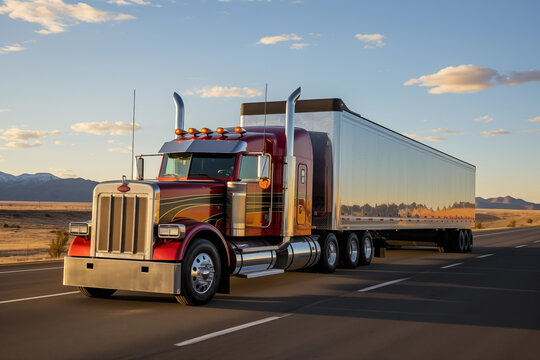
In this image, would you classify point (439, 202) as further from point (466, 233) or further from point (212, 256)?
point (212, 256)

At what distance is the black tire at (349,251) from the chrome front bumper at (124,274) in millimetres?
7549

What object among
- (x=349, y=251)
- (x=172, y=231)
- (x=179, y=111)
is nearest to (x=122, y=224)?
(x=172, y=231)

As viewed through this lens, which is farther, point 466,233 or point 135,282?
point 466,233

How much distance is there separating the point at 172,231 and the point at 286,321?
2240mm

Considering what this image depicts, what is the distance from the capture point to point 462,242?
24.8 m

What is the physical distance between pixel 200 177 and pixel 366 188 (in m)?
6.48

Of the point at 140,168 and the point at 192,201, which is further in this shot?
the point at 140,168

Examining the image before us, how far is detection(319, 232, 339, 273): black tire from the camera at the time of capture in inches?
580

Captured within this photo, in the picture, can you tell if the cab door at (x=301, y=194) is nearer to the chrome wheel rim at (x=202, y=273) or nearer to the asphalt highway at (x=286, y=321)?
the asphalt highway at (x=286, y=321)

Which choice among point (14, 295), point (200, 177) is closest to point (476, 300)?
point (200, 177)

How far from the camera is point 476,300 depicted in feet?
35.1

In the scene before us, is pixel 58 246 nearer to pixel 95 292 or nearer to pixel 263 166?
pixel 95 292

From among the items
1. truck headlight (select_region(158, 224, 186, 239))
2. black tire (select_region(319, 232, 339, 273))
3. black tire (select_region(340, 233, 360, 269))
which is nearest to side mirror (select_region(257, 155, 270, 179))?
truck headlight (select_region(158, 224, 186, 239))

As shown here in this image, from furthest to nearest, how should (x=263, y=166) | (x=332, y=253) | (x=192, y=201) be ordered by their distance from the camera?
(x=332, y=253), (x=263, y=166), (x=192, y=201)
